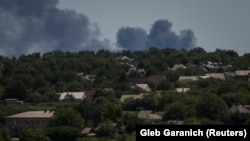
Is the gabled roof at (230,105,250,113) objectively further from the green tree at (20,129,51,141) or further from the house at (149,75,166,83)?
the house at (149,75,166,83)

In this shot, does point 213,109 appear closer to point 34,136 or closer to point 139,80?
point 34,136

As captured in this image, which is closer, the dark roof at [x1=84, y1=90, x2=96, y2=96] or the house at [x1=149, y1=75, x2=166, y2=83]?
the dark roof at [x1=84, y1=90, x2=96, y2=96]

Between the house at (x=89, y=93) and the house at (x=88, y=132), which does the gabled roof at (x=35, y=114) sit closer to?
the house at (x=88, y=132)

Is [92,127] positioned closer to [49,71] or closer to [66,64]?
[49,71]

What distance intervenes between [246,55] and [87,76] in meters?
14.7

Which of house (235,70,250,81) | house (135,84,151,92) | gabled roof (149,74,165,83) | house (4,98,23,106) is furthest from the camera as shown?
gabled roof (149,74,165,83)

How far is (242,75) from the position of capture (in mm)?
49094

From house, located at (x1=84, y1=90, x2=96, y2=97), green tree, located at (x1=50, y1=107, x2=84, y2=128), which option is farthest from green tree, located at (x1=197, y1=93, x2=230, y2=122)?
house, located at (x1=84, y1=90, x2=96, y2=97)

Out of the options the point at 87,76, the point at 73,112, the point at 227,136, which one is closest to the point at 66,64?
the point at 87,76

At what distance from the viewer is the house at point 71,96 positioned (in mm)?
42750

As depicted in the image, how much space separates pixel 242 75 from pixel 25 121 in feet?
64.6

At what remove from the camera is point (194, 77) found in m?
49.3

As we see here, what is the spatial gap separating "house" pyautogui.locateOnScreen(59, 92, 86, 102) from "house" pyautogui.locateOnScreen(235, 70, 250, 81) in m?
11.6

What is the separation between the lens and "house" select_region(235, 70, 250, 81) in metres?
48.1
